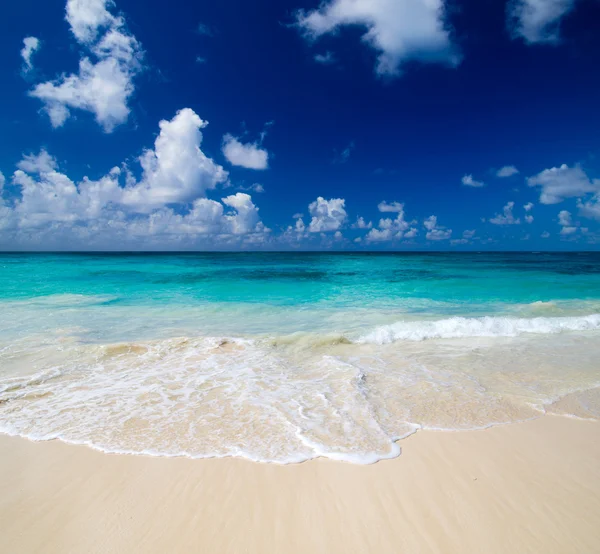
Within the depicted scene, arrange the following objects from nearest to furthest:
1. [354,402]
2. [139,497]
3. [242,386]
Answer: [139,497]
[354,402]
[242,386]

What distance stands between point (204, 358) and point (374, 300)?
11074mm

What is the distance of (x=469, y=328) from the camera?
10.3 metres

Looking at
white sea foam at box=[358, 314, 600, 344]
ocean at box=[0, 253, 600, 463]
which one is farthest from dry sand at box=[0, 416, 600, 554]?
white sea foam at box=[358, 314, 600, 344]

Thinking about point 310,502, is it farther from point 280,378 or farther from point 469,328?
point 469,328

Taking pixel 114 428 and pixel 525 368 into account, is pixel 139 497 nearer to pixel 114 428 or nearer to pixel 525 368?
A: pixel 114 428

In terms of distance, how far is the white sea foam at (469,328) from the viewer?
9.58 meters

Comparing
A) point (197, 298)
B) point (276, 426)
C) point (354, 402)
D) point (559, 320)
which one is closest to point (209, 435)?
point (276, 426)

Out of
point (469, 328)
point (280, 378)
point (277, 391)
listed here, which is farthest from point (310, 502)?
point (469, 328)

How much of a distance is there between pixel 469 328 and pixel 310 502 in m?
8.84

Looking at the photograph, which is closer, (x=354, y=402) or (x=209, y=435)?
(x=209, y=435)

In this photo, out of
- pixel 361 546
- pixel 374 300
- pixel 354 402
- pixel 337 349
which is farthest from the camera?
pixel 374 300

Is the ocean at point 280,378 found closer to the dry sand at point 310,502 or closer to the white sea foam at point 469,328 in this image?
the white sea foam at point 469,328

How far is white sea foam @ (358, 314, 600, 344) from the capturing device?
958cm

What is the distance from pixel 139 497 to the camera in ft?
10.7
